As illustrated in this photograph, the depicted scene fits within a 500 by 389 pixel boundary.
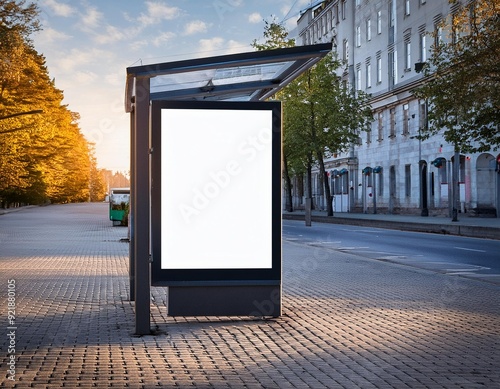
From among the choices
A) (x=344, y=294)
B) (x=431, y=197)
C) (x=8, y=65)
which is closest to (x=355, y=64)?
(x=431, y=197)

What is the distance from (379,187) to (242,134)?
5373 centimetres

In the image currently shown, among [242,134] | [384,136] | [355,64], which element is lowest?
[242,134]

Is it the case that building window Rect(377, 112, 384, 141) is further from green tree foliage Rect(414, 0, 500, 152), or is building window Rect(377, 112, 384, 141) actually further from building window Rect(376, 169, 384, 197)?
green tree foliage Rect(414, 0, 500, 152)

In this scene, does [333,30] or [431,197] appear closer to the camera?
[431,197]

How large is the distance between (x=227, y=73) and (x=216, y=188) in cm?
130

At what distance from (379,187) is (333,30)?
19.8 m

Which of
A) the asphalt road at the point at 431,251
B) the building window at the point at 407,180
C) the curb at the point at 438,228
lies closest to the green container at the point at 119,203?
the curb at the point at 438,228

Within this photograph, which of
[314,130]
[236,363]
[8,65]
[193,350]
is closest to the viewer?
[236,363]

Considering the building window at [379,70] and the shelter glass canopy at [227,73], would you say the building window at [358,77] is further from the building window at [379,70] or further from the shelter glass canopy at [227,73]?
the shelter glass canopy at [227,73]

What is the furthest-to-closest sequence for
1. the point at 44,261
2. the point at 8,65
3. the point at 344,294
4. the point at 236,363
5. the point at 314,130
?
the point at 314,130, the point at 8,65, the point at 44,261, the point at 344,294, the point at 236,363

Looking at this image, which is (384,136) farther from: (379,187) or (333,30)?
(333,30)

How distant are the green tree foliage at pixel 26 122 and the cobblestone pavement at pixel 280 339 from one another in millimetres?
31925

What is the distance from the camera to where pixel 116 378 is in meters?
6.17

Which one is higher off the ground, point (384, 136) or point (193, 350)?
point (384, 136)
